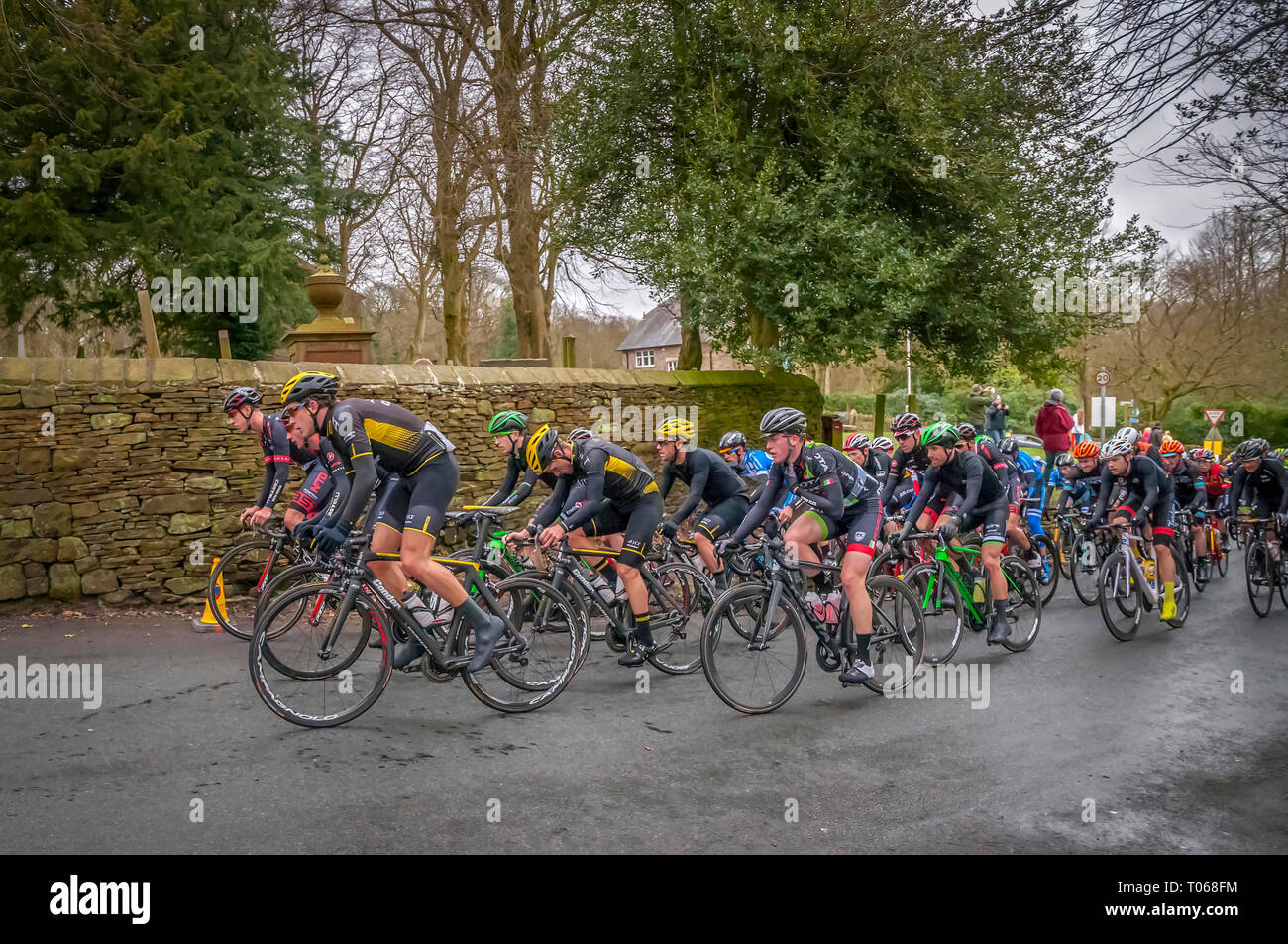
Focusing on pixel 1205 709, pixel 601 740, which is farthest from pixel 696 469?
pixel 1205 709

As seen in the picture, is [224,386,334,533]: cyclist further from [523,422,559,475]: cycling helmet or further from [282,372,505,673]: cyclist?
[282,372,505,673]: cyclist

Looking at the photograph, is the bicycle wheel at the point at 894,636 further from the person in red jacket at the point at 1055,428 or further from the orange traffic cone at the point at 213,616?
the person in red jacket at the point at 1055,428

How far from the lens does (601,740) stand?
6.07m

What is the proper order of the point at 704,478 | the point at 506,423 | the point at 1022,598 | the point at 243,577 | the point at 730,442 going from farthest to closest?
the point at 730,442 < the point at 243,577 < the point at 1022,598 < the point at 704,478 < the point at 506,423

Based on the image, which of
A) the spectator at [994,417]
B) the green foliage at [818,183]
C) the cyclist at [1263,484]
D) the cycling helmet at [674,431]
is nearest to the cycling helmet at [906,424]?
the cycling helmet at [674,431]

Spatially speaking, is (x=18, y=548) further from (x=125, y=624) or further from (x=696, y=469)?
(x=696, y=469)

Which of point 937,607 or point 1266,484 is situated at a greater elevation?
point 1266,484

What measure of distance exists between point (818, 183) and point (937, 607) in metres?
9.72

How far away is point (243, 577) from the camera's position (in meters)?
9.43

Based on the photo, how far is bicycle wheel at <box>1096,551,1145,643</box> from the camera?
929 centimetres

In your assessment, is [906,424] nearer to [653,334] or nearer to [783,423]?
[783,423]

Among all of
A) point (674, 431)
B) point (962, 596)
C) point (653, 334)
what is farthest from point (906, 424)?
point (653, 334)

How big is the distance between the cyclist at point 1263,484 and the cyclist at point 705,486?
5970mm

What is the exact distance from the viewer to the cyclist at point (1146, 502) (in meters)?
9.62
